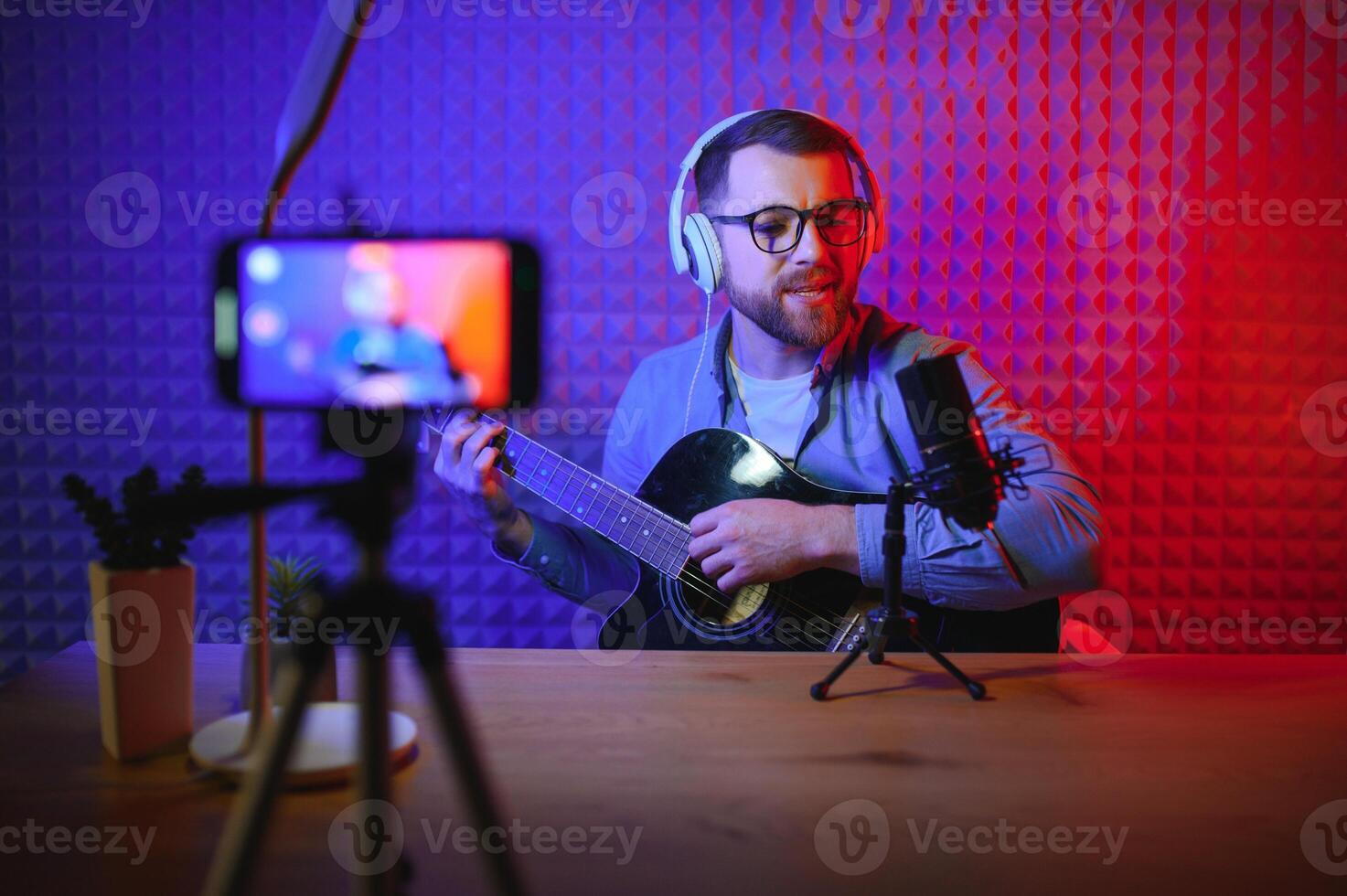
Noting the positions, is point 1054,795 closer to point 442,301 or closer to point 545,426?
point 442,301

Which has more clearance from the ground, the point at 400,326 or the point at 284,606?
the point at 400,326

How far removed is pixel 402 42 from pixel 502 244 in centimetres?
207

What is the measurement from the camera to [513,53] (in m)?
2.26

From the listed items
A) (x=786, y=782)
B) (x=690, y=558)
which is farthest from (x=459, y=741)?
(x=690, y=558)

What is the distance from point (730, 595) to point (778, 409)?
0.53 metres

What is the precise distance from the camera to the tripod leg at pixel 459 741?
0.45 meters

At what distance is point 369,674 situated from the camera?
1.30 feet

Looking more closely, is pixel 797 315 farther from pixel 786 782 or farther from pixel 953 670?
pixel 786 782

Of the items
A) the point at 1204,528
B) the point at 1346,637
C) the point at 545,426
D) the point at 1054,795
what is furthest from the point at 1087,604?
the point at 1054,795

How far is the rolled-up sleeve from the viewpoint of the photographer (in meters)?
1.55

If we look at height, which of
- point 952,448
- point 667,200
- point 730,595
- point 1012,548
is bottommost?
point 730,595

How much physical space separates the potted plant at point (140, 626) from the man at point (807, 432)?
0.92 m

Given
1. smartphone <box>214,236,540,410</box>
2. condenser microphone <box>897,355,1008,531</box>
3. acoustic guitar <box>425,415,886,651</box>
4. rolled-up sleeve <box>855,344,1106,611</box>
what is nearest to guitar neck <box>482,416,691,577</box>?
acoustic guitar <box>425,415,886,651</box>

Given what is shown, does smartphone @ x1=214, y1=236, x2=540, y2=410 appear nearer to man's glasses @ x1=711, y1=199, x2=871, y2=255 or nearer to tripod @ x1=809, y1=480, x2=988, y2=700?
tripod @ x1=809, y1=480, x2=988, y2=700
